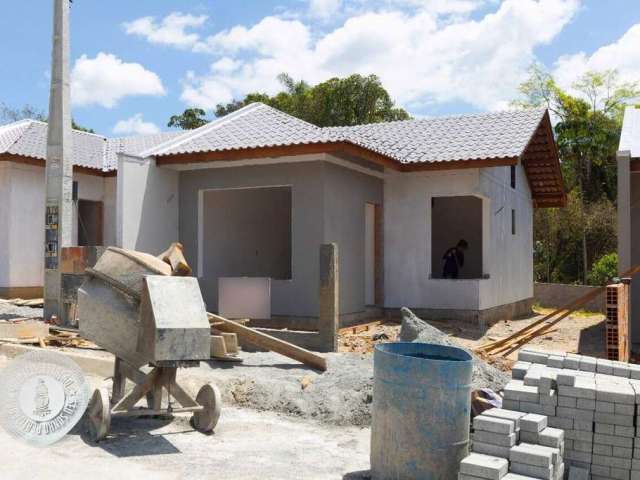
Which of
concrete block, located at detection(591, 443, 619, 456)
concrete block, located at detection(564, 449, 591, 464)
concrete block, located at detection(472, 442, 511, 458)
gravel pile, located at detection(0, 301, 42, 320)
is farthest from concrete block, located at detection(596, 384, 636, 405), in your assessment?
gravel pile, located at detection(0, 301, 42, 320)

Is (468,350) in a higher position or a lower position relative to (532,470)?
higher

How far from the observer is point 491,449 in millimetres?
4730

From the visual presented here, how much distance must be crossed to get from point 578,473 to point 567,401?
0.55 metres

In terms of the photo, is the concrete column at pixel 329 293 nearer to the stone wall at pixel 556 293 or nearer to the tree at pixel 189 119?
the stone wall at pixel 556 293

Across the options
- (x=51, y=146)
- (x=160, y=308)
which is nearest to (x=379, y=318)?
(x=51, y=146)

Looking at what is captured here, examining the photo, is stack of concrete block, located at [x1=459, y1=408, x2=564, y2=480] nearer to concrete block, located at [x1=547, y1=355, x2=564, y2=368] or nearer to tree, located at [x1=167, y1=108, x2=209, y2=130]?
concrete block, located at [x1=547, y1=355, x2=564, y2=368]

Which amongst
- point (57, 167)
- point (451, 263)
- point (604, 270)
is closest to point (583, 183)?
point (604, 270)

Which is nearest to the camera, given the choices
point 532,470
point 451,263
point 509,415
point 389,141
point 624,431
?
point 532,470

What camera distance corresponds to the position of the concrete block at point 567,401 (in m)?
5.21

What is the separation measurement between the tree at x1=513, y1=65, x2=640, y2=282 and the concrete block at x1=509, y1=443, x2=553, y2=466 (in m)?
24.4

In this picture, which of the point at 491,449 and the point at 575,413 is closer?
the point at 491,449

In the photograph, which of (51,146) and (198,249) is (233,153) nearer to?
(198,249)

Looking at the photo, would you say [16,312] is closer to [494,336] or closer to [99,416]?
[99,416]

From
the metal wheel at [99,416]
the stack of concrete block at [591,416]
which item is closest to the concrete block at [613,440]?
the stack of concrete block at [591,416]
